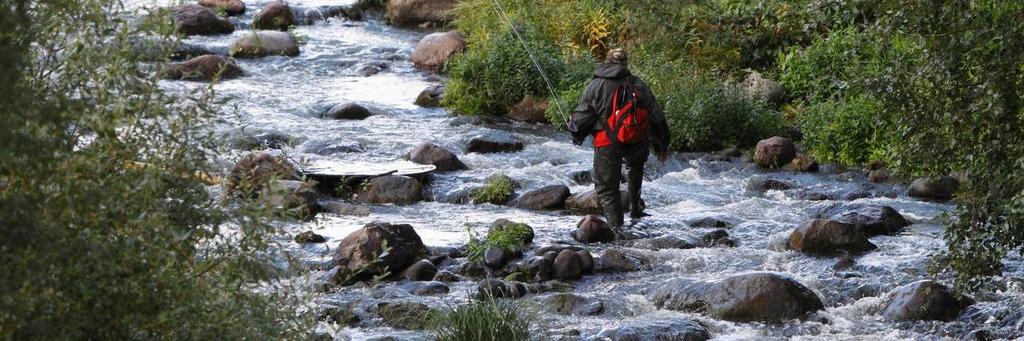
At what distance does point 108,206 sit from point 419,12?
21.2 meters

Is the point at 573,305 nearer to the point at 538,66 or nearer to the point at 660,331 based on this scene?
the point at 660,331

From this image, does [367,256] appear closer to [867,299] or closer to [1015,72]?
[867,299]

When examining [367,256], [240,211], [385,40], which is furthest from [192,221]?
[385,40]

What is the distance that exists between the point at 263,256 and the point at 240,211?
27cm

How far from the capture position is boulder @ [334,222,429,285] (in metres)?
10.5

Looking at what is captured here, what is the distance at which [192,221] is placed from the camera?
4.96 meters

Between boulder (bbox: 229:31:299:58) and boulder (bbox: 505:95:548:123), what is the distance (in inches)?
226

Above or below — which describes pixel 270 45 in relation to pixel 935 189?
below

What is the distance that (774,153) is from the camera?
48.9 ft

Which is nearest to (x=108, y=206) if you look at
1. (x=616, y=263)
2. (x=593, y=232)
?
(x=616, y=263)

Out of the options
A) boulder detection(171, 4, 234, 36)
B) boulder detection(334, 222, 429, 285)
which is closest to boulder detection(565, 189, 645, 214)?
boulder detection(334, 222, 429, 285)

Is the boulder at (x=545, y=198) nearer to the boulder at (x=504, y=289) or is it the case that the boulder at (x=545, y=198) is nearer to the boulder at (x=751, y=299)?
the boulder at (x=504, y=289)

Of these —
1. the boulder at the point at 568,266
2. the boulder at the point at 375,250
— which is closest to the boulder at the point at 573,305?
the boulder at the point at 568,266

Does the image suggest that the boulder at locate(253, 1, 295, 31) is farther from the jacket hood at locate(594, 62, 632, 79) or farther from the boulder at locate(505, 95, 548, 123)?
the jacket hood at locate(594, 62, 632, 79)
